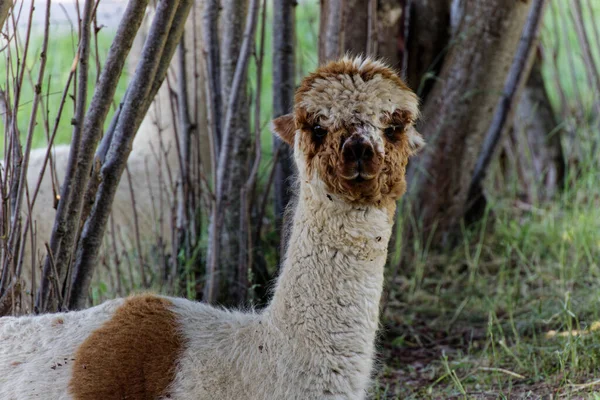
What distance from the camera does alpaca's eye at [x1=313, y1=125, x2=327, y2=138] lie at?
2531mm

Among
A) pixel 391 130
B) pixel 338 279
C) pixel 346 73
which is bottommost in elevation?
pixel 338 279

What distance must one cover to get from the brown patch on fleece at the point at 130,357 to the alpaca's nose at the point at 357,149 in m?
0.87

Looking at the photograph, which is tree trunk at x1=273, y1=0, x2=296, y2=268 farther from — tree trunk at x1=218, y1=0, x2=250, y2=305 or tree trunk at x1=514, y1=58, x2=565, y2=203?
tree trunk at x1=514, y1=58, x2=565, y2=203

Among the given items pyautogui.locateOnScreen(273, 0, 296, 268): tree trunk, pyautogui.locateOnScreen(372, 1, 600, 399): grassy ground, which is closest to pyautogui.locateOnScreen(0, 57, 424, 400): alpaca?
pyautogui.locateOnScreen(372, 1, 600, 399): grassy ground

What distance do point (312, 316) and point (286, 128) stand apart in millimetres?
670

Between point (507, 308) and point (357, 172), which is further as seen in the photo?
point (507, 308)

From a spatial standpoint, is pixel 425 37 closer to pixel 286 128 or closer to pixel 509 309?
pixel 509 309

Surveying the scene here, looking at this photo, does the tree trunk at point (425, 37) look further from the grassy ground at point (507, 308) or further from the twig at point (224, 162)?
the twig at point (224, 162)

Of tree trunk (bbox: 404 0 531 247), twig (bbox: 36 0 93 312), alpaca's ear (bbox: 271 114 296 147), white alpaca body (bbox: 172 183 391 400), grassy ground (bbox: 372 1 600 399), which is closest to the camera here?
white alpaca body (bbox: 172 183 391 400)

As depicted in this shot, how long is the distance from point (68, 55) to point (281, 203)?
4982mm

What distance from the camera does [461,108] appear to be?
5512 mm

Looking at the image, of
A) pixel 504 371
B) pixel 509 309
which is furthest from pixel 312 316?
pixel 509 309

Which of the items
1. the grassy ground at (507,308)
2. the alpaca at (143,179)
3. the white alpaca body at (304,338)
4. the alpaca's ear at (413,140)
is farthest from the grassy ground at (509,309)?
the alpaca at (143,179)

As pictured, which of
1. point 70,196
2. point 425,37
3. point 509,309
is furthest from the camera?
point 425,37
